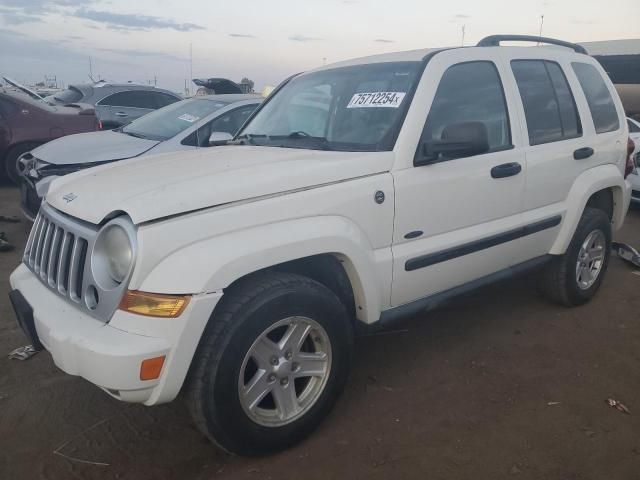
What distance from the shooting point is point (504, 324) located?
3.96 metres

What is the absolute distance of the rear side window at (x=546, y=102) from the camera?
3494mm

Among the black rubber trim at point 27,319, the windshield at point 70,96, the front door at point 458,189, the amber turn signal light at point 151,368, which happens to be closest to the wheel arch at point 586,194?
the front door at point 458,189

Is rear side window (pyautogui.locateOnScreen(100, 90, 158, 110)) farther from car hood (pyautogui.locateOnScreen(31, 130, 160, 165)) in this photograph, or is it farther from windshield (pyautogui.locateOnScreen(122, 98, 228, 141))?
car hood (pyautogui.locateOnScreen(31, 130, 160, 165))

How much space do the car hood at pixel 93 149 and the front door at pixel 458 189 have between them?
343cm

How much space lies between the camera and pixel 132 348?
1998 mm

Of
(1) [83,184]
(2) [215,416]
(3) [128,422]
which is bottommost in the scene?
(3) [128,422]

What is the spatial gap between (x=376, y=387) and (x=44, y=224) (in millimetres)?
2012

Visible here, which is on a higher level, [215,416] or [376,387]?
[215,416]

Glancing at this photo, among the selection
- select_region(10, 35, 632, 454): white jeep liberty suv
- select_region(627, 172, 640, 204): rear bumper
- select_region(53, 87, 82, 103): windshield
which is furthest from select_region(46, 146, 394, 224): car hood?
select_region(53, 87, 82, 103): windshield

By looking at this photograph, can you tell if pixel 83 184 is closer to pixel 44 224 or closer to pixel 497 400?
pixel 44 224

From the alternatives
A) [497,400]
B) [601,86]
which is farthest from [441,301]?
[601,86]

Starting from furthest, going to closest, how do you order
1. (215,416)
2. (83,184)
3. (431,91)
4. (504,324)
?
(504,324) < (431,91) < (83,184) < (215,416)

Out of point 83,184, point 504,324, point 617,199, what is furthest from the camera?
point 617,199

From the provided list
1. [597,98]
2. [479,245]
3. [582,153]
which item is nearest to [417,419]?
[479,245]
